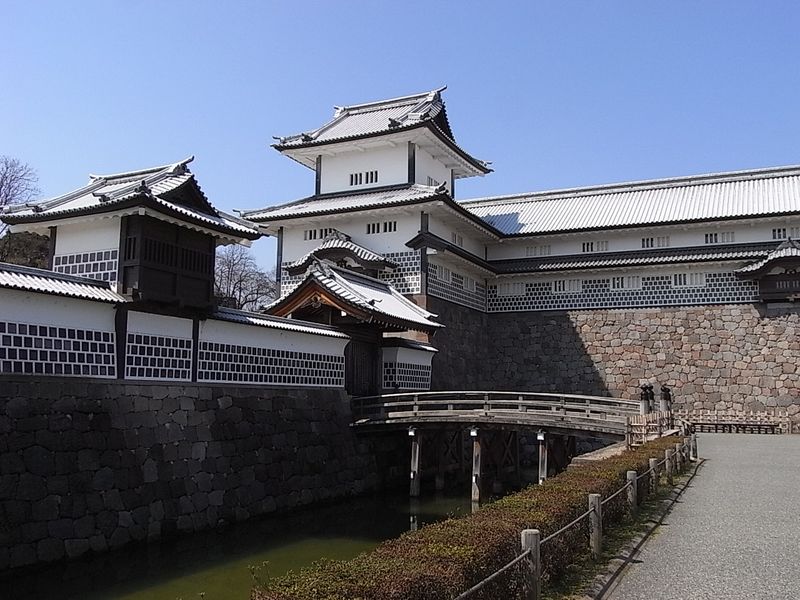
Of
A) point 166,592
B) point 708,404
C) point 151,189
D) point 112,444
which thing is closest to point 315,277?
point 151,189

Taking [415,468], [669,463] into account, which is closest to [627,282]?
[415,468]

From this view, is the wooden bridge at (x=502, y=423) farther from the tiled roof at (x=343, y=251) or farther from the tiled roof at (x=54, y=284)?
the tiled roof at (x=54, y=284)

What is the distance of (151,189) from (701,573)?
13.3 metres

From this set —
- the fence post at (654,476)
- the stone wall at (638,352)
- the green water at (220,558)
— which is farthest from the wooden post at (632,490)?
the stone wall at (638,352)

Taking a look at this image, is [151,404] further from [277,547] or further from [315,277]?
[315,277]

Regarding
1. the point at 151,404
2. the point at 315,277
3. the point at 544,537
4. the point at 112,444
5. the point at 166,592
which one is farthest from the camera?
the point at 315,277

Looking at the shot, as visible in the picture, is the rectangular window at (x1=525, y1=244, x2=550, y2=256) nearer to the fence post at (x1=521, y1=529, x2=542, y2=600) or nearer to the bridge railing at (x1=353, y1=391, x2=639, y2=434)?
the bridge railing at (x1=353, y1=391, x2=639, y2=434)

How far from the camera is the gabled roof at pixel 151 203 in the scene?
15.1 metres

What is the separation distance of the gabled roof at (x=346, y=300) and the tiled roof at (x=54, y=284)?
25.1ft

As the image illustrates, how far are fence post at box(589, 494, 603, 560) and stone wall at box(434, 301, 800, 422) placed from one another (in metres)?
19.0

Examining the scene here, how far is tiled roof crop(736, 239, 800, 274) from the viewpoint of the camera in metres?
28.0

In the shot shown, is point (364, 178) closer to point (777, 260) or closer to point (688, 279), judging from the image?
point (688, 279)

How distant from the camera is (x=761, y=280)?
29.0 m

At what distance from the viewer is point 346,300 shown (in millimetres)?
21391
